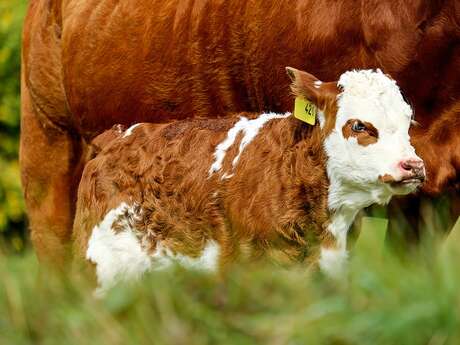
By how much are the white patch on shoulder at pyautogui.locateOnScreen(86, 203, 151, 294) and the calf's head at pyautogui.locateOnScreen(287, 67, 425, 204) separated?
0.81 metres

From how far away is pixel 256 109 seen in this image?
18.9ft

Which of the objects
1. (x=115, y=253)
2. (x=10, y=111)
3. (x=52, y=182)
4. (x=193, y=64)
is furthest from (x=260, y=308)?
(x=10, y=111)

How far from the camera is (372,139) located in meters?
4.50

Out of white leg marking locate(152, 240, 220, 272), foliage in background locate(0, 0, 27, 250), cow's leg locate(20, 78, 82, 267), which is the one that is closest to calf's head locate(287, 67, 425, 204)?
white leg marking locate(152, 240, 220, 272)

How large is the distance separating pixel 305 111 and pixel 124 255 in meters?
0.90

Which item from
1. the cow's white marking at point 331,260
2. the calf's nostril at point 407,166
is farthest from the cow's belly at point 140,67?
the calf's nostril at point 407,166

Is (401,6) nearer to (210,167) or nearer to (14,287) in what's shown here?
(210,167)

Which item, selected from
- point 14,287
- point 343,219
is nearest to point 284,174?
point 343,219

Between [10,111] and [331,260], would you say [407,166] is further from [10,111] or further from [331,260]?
[10,111]

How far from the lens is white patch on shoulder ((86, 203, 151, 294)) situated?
4.86m

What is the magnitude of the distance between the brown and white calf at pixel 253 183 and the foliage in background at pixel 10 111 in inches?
189

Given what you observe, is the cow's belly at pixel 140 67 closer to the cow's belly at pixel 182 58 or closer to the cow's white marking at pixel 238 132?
the cow's belly at pixel 182 58

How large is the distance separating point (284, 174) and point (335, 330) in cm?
120

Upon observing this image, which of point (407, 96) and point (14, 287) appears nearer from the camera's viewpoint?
point (14, 287)
